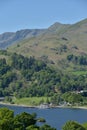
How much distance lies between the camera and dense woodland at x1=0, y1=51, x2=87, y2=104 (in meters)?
141

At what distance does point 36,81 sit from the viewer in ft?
532

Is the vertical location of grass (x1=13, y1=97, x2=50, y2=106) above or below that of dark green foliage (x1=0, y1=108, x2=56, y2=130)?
below

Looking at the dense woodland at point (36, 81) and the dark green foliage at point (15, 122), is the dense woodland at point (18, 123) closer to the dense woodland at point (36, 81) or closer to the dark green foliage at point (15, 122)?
the dark green foliage at point (15, 122)

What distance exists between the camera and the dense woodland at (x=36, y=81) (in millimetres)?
141087

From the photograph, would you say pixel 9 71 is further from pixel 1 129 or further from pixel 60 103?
pixel 1 129

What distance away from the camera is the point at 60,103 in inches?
5108

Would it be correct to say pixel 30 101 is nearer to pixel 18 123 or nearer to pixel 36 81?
pixel 36 81

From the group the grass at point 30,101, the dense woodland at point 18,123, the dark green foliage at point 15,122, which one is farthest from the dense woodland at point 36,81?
the dark green foliage at point 15,122

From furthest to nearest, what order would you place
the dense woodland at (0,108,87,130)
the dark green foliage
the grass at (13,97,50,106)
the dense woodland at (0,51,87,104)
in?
the dense woodland at (0,51,87,104), the grass at (13,97,50,106), the dense woodland at (0,108,87,130), the dark green foliage

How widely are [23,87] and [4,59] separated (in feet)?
84.8

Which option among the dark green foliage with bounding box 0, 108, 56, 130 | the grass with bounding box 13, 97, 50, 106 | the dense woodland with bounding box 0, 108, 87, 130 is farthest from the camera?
the grass with bounding box 13, 97, 50, 106

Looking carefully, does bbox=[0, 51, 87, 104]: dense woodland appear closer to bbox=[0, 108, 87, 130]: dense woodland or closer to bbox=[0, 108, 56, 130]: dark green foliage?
bbox=[0, 108, 87, 130]: dense woodland

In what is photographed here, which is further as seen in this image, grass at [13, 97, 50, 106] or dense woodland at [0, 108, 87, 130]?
grass at [13, 97, 50, 106]

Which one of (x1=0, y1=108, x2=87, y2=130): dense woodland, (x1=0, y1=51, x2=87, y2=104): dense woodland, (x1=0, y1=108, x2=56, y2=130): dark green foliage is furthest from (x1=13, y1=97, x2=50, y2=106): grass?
(x1=0, y1=108, x2=56, y2=130): dark green foliage
